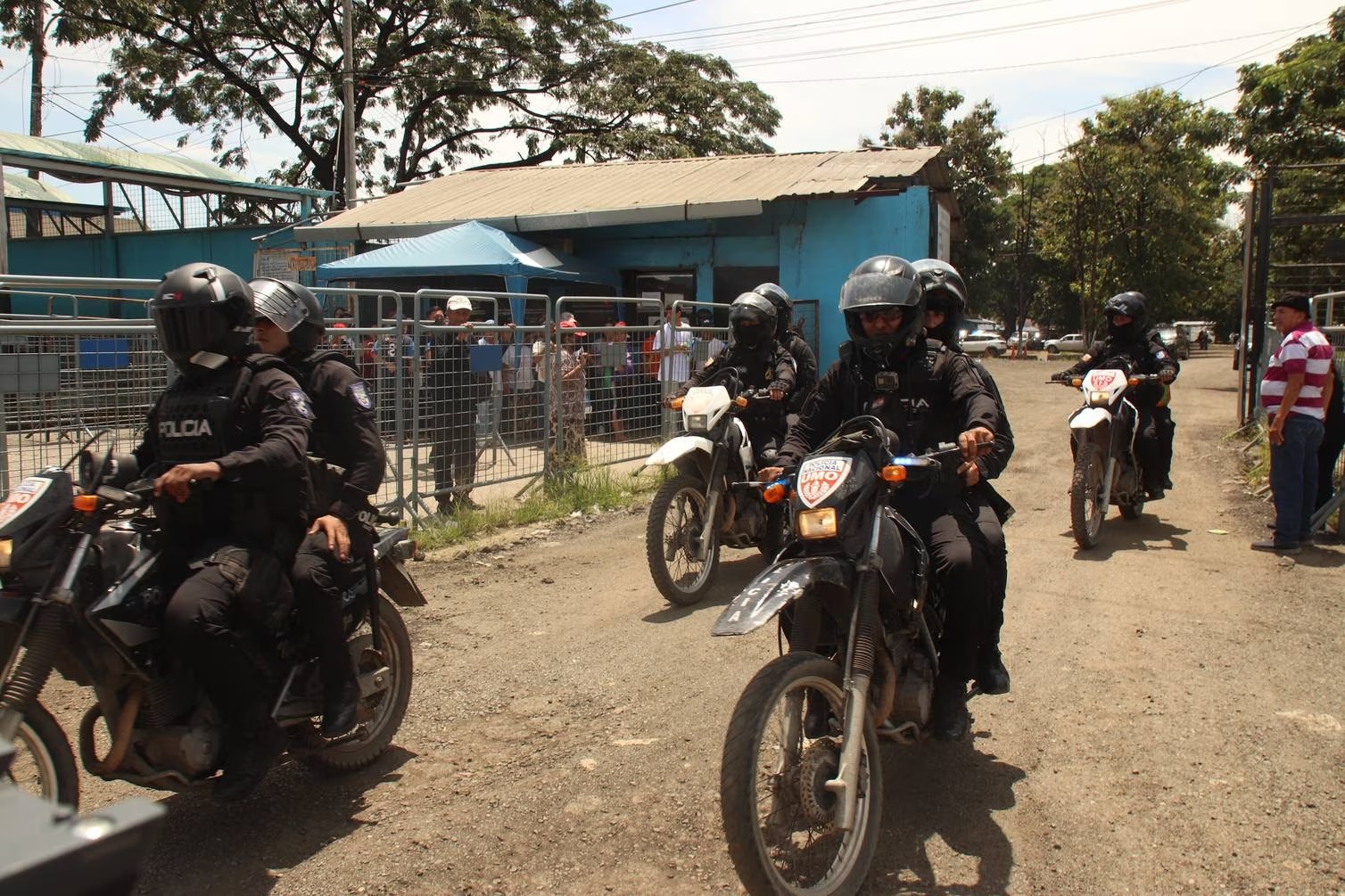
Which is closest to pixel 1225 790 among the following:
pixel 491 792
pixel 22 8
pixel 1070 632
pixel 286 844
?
→ pixel 1070 632

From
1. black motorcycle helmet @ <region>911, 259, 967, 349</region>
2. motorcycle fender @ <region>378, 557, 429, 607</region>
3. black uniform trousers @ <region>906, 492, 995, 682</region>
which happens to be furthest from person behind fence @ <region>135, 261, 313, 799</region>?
black motorcycle helmet @ <region>911, 259, 967, 349</region>

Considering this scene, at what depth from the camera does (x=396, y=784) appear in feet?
12.8

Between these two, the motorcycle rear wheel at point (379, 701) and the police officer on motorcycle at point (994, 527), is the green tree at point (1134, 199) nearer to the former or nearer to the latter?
the police officer on motorcycle at point (994, 527)

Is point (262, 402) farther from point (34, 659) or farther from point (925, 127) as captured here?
point (925, 127)

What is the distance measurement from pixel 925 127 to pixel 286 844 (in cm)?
4301

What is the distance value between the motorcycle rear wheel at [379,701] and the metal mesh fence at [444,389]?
1523mm

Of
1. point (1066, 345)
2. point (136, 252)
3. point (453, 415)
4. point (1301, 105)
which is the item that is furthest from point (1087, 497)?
point (1066, 345)

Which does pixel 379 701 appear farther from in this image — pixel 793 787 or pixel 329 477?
pixel 793 787

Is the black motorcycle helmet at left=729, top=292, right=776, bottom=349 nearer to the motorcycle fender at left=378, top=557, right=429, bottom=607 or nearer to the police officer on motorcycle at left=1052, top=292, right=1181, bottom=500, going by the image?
the police officer on motorcycle at left=1052, top=292, right=1181, bottom=500

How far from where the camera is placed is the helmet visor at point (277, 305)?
3904mm

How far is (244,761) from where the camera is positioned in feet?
10.9

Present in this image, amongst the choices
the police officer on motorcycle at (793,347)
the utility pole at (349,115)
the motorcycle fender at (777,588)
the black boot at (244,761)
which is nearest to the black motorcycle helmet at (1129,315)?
the police officer on motorcycle at (793,347)

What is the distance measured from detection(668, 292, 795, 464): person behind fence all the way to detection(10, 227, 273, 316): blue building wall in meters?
18.4

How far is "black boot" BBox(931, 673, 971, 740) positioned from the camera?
12.1 feet
